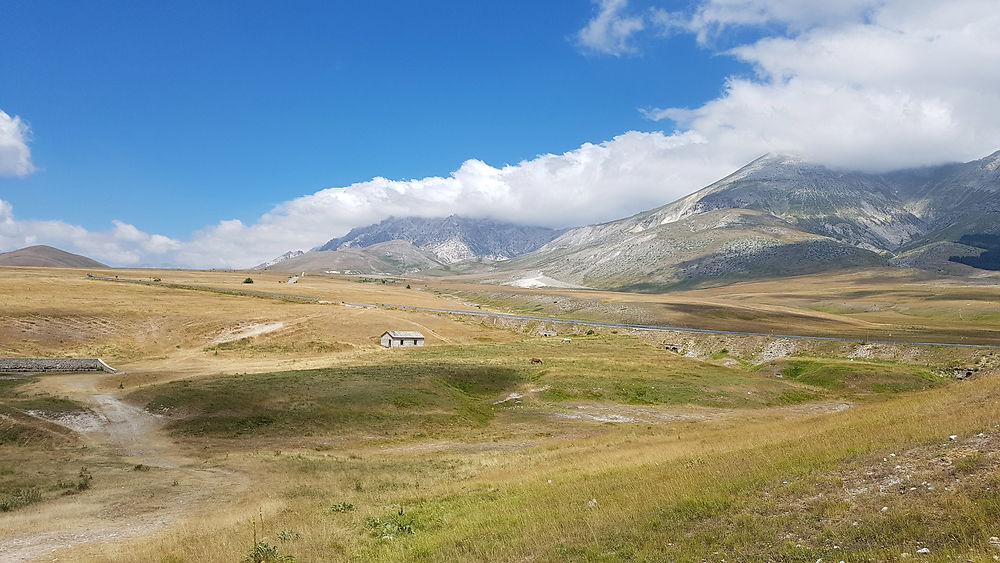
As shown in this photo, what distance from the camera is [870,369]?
70.2 meters

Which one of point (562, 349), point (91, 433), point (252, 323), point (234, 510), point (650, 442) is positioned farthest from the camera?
point (252, 323)

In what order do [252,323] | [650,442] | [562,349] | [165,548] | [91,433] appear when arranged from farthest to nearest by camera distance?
[252,323] < [562,349] < [91,433] < [650,442] < [165,548]

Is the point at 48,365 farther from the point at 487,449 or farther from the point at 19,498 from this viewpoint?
the point at 487,449

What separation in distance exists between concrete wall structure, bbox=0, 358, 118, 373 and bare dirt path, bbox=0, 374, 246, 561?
24200mm

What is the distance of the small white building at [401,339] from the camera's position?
104 m

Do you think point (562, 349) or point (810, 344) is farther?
point (562, 349)

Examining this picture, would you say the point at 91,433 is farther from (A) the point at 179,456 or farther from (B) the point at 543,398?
(B) the point at 543,398

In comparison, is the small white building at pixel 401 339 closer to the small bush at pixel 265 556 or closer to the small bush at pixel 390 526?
the small bush at pixel 390 526

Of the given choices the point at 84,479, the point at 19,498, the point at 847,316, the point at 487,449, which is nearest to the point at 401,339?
the point at 487,449

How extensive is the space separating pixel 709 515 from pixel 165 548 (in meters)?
16.5

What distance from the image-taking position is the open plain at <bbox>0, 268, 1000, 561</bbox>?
509 inches

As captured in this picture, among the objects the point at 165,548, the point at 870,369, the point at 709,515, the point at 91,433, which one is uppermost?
the point at 709,515

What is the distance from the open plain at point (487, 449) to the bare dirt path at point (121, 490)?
0.16m

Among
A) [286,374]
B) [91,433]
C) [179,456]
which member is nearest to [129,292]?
[286,374]
